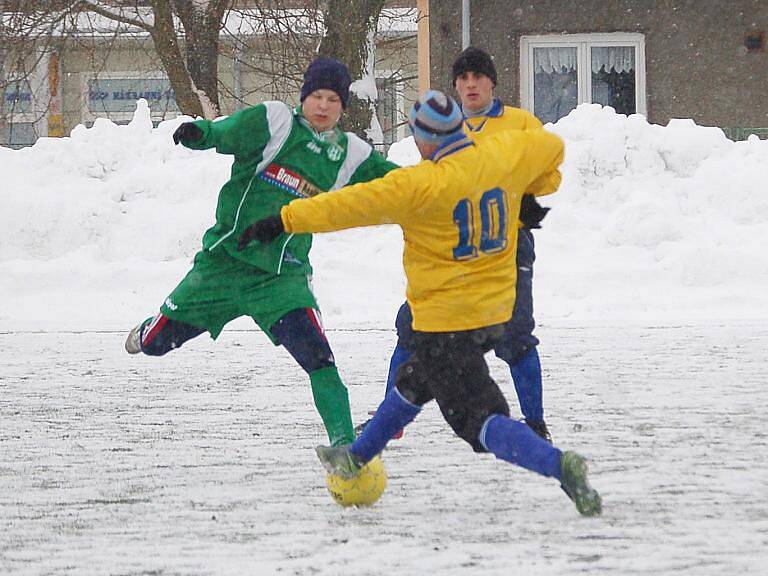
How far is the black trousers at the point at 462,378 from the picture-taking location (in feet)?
15.8

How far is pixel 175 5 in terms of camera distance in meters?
21.3

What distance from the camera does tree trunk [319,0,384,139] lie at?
61.8ft

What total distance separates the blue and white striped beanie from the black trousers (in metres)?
0.67

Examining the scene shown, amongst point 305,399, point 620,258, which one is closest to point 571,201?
point 620,258

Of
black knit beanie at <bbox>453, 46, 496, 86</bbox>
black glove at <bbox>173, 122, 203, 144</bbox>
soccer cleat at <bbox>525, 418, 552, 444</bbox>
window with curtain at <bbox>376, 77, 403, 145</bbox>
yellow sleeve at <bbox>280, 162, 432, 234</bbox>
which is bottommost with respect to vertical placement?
soccer cleat at <bbox>525, 418, 552, 444</bbox>

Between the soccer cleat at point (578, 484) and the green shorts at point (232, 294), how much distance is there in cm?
146

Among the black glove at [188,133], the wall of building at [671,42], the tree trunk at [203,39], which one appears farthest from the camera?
the tree trunk at [203,39]

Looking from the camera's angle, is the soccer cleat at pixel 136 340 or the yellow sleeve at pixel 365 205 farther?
the soccer cleat at pixel 136 340

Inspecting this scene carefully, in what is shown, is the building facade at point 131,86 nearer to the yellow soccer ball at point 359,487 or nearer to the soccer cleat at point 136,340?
the soccer cleat at point 136,340

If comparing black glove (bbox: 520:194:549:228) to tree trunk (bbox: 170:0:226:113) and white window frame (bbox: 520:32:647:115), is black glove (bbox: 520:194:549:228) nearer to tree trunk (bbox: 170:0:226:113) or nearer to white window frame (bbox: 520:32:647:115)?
white window frame (bbox: 520:32:647:115)

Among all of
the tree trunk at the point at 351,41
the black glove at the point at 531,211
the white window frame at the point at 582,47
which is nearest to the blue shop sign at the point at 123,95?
the white window frame at the point at 582,47

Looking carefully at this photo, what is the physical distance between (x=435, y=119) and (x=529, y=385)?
180 centimetres

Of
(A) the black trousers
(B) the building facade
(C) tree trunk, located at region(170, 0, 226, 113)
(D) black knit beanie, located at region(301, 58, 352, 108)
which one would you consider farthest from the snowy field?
(B) the building facade

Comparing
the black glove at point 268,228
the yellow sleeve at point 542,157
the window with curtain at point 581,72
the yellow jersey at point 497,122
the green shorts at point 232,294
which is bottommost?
the green shorts at point 232,294
